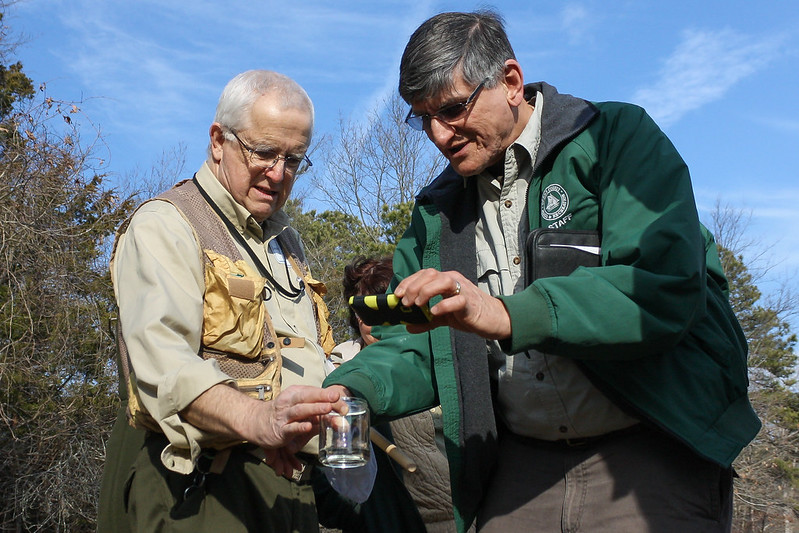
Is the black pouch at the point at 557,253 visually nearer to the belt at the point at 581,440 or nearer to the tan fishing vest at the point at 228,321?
the belt at the point at 581,440

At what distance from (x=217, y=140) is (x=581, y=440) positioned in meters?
1.69

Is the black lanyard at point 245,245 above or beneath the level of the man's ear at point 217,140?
beneath

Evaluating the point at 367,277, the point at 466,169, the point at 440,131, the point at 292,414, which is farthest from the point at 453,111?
the point at 367,277

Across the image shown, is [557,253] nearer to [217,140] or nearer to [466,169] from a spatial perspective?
[466,169]

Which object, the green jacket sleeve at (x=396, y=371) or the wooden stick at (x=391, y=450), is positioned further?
the wooden stick at (x=391, y=450)

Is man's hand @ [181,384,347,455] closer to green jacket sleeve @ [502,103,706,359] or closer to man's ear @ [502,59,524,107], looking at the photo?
green jacket sleeve @ [502,103,706,359]

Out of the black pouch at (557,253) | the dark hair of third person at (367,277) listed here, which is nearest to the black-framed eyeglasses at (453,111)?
the black pouch at (557,253)

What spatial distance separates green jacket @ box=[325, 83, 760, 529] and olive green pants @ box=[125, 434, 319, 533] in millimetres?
442

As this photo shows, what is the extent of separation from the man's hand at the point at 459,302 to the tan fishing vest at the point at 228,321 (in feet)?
2.57

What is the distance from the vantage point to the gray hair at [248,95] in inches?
115

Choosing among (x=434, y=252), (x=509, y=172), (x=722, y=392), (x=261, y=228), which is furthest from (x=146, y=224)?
(x=722, y=392)

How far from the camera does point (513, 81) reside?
8.55 ft

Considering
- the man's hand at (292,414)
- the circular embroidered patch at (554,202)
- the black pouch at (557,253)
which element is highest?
the circular embroidered patch at (554,202)

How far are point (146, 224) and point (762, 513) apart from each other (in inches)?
556
